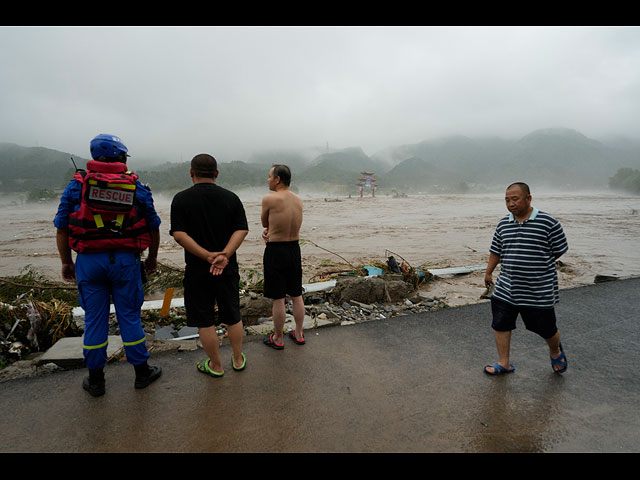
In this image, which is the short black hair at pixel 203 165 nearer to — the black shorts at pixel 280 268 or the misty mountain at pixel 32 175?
the black shorts at pixel 280 268

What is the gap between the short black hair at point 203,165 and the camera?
8.81ft

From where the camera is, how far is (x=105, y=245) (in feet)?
8.07

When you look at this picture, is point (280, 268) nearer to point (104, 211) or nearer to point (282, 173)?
point (282, 173)

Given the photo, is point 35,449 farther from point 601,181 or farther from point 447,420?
point 601,181

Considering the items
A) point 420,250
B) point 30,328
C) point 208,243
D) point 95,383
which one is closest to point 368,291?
point 208,243

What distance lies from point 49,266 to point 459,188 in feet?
275

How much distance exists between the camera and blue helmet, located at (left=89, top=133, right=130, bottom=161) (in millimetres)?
2467

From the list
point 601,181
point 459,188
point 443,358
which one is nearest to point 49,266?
point 443,358

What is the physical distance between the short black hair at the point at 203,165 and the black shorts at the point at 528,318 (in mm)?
2690

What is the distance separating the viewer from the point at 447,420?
231 centimetres

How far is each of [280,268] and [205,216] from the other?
94cm

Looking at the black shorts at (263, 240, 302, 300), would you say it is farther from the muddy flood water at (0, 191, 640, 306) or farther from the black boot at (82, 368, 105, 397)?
the muddy flood water at (0, 191, 640, 306)

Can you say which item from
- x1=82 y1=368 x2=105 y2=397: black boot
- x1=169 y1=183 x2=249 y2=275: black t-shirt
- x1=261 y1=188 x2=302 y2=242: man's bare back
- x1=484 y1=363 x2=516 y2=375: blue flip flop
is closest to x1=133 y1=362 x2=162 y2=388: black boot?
x1=82 y1=368 x2=105 y2=397: black boot

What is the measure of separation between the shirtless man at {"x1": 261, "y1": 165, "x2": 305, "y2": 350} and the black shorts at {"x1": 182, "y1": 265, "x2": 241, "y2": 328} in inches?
21.3
